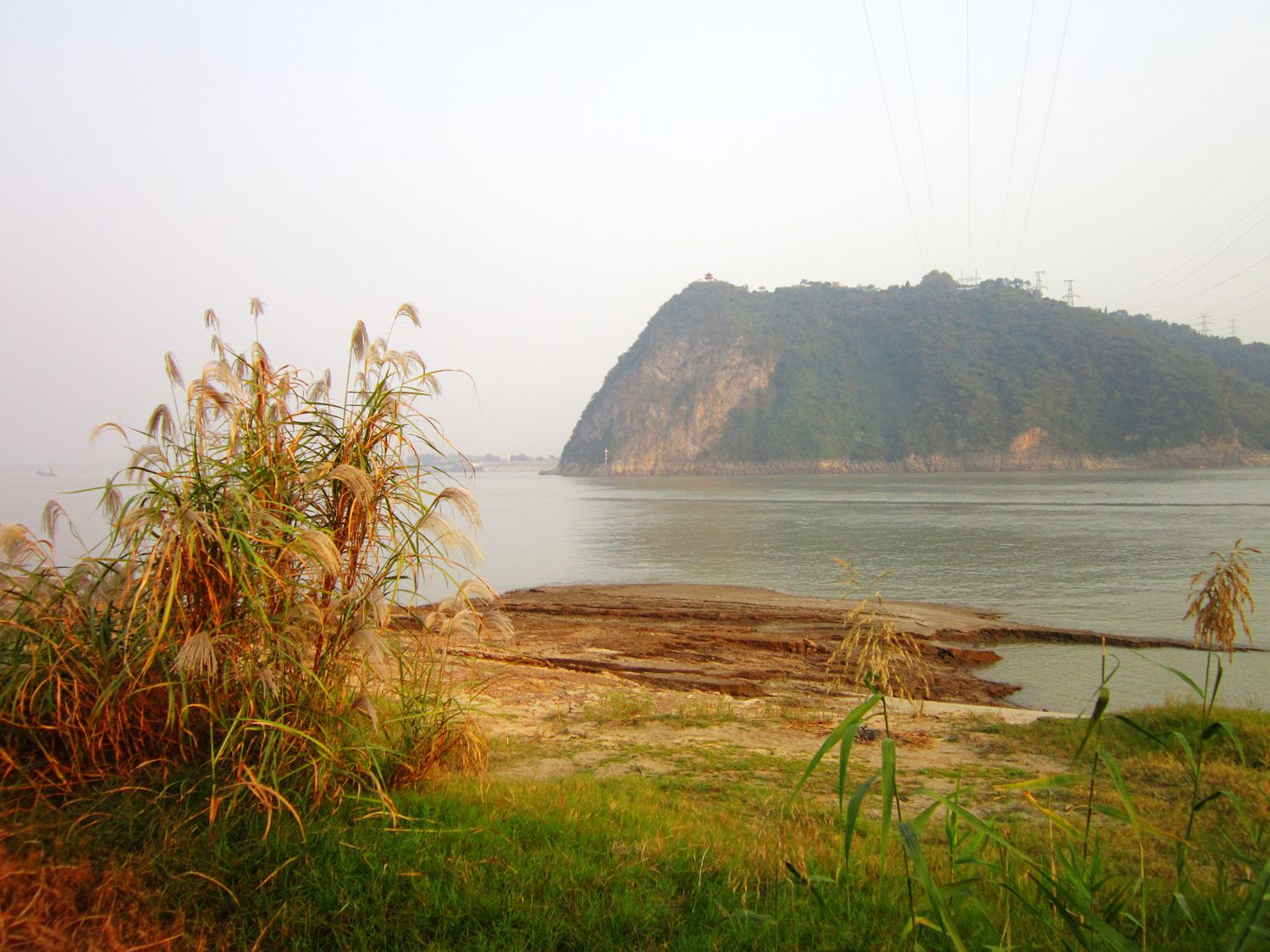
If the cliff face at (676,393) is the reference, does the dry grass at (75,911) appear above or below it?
below

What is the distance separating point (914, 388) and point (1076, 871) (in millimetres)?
140793

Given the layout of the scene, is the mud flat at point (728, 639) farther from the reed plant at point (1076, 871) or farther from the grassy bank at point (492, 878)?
the reed plant at point (1076, 871)

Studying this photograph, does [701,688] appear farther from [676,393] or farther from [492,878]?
[676,393]

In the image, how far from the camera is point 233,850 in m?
3.49

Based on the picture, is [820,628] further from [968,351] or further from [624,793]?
[968,351]

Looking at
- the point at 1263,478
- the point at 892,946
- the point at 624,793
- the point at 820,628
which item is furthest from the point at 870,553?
the point at 1263,478

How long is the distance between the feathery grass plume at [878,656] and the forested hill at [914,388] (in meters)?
104

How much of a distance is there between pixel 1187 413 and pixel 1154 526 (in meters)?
81.4

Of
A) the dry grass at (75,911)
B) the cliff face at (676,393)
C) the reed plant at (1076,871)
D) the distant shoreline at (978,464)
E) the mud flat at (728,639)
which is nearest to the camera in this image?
the reed plant at (1076,871)

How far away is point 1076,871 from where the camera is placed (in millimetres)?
2541

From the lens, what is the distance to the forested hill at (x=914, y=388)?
105625mm

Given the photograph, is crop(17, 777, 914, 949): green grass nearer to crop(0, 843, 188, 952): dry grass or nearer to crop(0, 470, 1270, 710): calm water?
crop(0, 843, 188, 952): dry grass

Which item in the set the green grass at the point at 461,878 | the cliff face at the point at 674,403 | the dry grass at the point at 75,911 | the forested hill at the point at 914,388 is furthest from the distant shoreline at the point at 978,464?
the dry grass at the point at 75,911

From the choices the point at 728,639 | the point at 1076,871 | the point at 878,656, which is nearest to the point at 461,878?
the point at 1076,871
